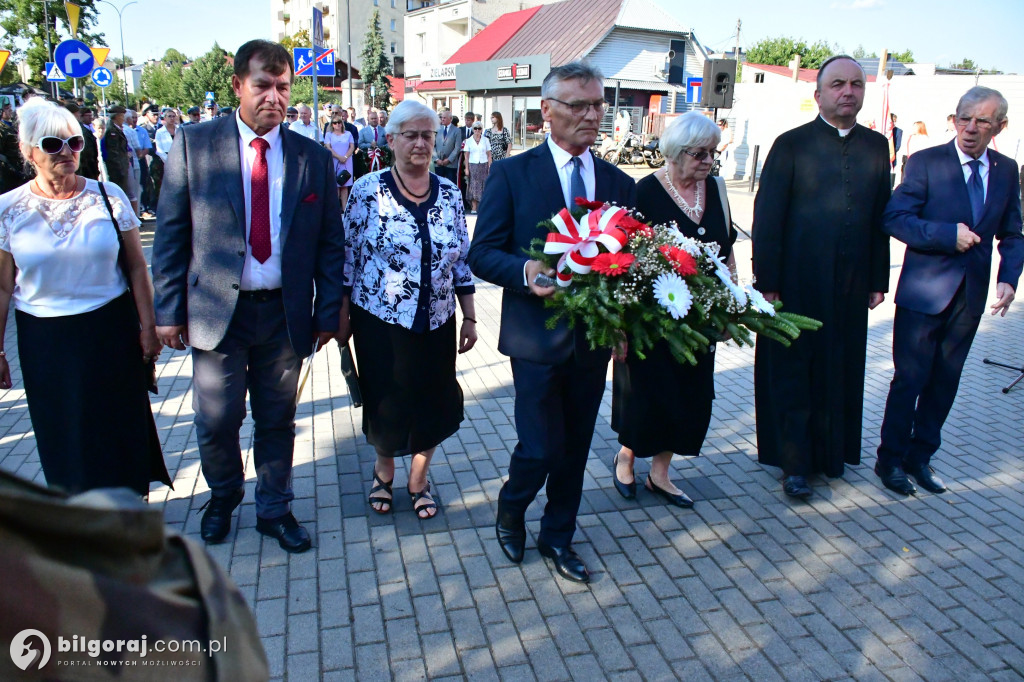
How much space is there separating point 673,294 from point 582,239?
0.39m

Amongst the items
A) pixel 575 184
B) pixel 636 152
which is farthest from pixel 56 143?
pixel 636 152

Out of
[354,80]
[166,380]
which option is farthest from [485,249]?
[354,80]

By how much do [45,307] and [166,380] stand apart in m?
2.99

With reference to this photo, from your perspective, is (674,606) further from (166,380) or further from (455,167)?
(455,167)

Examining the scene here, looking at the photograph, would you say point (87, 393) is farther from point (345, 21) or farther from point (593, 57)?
point (345, 21)

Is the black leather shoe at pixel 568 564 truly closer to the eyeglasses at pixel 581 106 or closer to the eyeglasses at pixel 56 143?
the eyeglasses at pixel 581 106

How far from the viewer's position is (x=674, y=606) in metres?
3.34

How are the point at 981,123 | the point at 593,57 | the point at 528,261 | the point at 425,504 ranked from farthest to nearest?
the point at 593,57, the point at 981,123, the point at 425,504, the point at 528,261

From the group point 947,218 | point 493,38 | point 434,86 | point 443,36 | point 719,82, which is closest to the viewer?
point 947,218

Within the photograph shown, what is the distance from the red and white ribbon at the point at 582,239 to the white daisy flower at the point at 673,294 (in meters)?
0.20

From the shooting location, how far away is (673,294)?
2840mm

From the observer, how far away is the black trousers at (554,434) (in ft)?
10.9

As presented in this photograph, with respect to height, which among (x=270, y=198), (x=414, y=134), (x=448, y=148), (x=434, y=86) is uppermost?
(x=434, y=86)

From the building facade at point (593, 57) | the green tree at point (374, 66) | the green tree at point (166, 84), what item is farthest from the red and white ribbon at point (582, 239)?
the green tree at point (166, 84)
